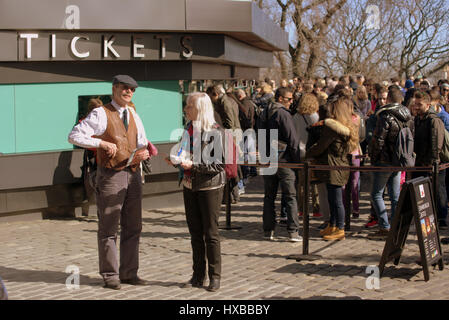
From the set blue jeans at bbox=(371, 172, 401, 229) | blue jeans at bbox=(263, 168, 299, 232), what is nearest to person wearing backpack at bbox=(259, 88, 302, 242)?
blue jeans at bbox=(263, 168, 299, 232)

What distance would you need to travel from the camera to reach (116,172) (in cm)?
662

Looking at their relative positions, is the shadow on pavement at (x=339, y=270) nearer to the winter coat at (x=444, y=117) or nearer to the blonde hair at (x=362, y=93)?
the winter coat at (x=444, y=117)

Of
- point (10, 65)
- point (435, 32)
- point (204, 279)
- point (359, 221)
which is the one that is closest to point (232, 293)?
point (204, 279)

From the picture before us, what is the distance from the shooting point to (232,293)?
6.54m

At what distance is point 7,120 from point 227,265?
4.54m

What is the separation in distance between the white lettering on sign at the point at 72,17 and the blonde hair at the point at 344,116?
403 centimetres

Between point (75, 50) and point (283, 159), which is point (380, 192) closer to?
point (283, 159)

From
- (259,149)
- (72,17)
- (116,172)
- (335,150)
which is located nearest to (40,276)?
(116,172)

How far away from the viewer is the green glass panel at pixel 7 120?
408 inches

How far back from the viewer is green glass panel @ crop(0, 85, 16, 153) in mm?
10359

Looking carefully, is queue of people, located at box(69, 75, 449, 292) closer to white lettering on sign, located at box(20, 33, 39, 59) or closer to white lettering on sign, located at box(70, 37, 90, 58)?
white lettering on sign, located at box(70, 37, 90, 58)

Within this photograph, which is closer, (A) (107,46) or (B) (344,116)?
(B) (344,116)

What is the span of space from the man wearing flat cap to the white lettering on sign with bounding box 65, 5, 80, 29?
13.3 ft

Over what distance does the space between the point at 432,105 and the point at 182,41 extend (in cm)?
405
